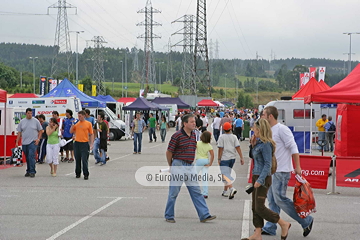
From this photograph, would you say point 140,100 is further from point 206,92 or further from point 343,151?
point 206,92

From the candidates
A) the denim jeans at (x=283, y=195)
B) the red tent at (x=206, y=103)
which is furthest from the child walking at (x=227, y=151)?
the red tent at (x=206, y=103)

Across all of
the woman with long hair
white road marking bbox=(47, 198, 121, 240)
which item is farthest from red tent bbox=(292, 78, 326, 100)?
the woman with long hair

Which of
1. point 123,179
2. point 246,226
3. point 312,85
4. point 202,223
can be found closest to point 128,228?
point 202,223

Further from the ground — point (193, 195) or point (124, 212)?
point (193, 195)

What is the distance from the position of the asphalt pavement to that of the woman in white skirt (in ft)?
1.49

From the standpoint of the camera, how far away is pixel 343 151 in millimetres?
18453

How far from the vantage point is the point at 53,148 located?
49.0ft

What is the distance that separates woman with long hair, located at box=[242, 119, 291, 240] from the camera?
6.83 meters

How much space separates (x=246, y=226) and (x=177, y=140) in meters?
1.75

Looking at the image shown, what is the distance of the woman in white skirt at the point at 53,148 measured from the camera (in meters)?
14.7

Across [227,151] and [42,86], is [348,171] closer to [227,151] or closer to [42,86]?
[227,151]

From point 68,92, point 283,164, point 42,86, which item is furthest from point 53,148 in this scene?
point 42,86

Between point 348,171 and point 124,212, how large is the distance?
554 cm

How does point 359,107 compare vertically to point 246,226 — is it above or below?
above
